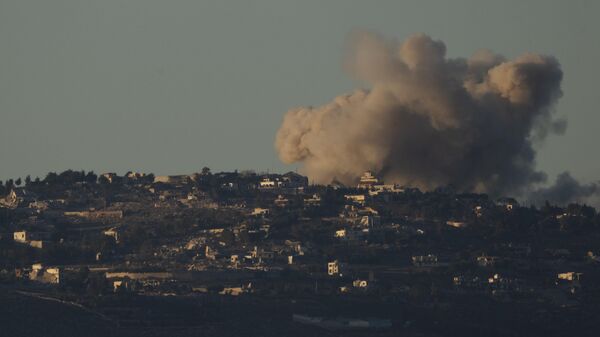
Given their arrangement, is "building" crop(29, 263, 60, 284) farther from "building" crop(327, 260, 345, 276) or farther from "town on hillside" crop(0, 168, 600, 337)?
"building" crop(327, 260, 345, 276)

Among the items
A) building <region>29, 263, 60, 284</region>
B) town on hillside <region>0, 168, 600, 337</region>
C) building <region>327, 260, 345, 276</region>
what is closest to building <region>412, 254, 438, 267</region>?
town on hillside <region>0, 168, 600, 337</region>

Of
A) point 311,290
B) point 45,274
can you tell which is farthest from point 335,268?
point 45,274

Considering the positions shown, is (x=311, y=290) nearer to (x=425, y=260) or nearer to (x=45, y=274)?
(x=425, y=260)

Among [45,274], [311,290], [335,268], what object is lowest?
Answer: [311,290]

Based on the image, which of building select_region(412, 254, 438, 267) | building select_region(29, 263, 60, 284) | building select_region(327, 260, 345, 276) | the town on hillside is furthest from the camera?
building select_region(412, 254, 438, 267)

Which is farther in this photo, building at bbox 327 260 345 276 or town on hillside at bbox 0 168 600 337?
building at bbox 327 260 345 276

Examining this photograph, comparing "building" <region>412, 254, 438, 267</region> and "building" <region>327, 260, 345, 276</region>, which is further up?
"building" <region>412, 254, 438, 267</region>

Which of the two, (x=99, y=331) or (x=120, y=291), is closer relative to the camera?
(x=99, y=331)

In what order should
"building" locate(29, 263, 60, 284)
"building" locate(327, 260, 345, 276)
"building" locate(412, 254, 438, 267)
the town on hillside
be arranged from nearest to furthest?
1. the town on hillside
2. "building" locate(29, 263, 60, 284)
3. "building" locate(327, 260, 345, 276)
4. "building" locate(412, 254, 438, 267)

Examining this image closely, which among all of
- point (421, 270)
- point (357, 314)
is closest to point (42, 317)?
point (357, 314)

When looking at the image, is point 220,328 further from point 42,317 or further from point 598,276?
point 598,276

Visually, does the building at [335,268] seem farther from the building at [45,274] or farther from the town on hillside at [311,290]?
the building at [45,274]
